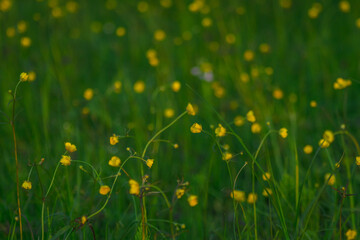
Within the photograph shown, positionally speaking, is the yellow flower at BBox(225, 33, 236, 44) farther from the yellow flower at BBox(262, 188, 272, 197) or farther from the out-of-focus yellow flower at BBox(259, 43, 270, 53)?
the yellow flower at BBox(262, 188, 272, 197)

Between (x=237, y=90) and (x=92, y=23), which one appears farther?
(x=92, y=23)

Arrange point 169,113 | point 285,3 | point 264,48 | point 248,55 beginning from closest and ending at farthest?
point 169,113, point 248,55, point 264,48, point 285,3

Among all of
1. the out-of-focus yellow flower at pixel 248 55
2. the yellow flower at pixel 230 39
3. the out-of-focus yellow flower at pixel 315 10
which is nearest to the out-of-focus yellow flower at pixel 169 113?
the out-of-focus yellow flower at pixel 248 55

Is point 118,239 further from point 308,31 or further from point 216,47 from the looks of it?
point 308,31

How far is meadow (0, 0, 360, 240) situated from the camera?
1356 mm

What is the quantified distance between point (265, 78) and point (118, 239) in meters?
1.41

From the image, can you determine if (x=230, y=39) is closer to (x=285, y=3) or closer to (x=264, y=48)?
(x=264, y=48)

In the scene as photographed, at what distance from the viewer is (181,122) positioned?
220 cm

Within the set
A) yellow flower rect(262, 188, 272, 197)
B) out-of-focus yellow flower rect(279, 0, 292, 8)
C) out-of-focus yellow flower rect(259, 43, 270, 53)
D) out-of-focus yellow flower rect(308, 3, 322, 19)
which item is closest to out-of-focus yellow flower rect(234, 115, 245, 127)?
yellow flower rect(262, 188, 272, 197)

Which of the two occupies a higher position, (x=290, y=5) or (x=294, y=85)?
(x=290, y=5)

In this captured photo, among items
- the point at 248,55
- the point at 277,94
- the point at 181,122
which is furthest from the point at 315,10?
the point at 181,122

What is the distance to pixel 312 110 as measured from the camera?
2.13m

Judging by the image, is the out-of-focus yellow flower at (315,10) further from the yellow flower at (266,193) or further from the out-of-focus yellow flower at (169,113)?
the yellow flower at (266,193)

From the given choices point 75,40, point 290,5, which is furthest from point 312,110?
point 75,40
